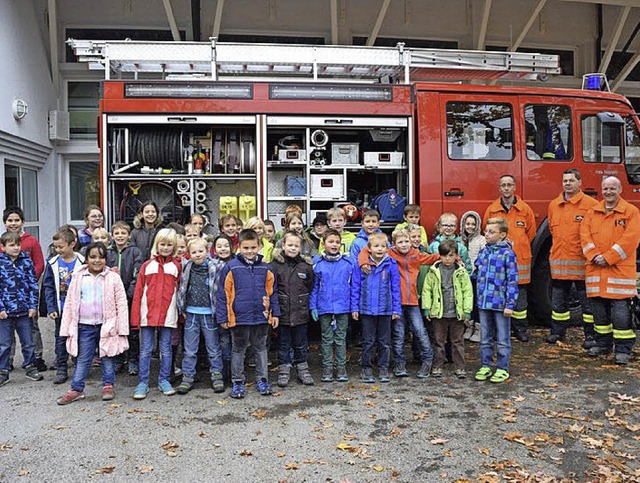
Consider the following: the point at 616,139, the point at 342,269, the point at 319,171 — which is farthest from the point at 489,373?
the point at 616,139

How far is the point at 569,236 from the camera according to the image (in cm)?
638

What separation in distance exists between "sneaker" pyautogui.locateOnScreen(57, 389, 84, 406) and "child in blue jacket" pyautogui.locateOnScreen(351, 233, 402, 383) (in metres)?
2.42

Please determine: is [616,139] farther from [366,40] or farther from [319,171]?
[366,40]

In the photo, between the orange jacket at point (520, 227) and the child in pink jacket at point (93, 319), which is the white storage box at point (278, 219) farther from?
the child in pink jacket at point (93, 319)

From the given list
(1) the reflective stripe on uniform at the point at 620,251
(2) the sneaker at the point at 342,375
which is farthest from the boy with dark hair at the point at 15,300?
(1) the reflective stripe on uniform at the point at 620,251

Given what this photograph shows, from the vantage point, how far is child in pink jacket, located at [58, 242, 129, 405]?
4.80 m

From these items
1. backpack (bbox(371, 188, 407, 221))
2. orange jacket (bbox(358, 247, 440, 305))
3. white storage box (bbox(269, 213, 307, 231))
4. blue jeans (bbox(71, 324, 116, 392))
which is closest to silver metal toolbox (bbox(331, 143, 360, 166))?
backpack (bbox(371, 188, 407, 221))

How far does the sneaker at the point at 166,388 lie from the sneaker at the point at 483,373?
8.88 ft

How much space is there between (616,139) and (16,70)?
8.95 meters

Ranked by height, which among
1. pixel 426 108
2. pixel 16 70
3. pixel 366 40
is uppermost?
pixel 366 40

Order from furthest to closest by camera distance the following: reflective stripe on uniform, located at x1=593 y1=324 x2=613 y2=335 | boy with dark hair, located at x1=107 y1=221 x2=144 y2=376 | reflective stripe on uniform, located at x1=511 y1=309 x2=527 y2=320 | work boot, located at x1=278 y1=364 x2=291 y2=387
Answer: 1. reflective stripe on uniform, located at x1=511 y1=309 x2=527 y2=320
2. reflective stripe on uniform, located at x1=593 y1=324 x2=613 y2=335
3. boy with dark hair, located at x1=107 y1=221 x2=144 y2=376
4. work boot, located at x1=278 y1=364 x2=291 y2=387

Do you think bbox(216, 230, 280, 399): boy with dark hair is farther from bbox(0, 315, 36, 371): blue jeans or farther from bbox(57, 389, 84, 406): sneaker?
bbox(0, 315, 36, 371): blue jeans

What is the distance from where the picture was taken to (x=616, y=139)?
7.25 meters

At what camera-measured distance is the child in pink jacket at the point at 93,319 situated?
4.80m
